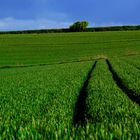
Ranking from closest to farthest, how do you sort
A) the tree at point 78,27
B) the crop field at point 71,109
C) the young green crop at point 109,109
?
the crop field at point 71,109, the young green crop at point 109,109, the tree at point 78,27

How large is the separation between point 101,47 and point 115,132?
78.1m

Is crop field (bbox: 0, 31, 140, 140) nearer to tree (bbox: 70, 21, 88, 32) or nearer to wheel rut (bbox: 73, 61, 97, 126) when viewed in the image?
wheel rut (bbox: 73, 61, 97, 126)

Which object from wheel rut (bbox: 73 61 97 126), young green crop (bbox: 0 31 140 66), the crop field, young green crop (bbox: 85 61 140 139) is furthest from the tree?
young green crop (bbox: 85 61 140 139)

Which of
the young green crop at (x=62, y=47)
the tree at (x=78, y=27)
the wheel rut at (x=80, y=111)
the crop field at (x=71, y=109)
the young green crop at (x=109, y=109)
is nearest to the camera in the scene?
the crop field at (x=71, y=109)

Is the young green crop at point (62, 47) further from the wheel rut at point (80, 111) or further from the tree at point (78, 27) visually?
the wheel rut at point (80, 111)

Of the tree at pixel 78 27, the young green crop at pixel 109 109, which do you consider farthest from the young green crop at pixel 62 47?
the young green crop at pixel 109 109

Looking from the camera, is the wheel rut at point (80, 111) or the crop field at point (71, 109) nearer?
the crop field at point (71, 109)

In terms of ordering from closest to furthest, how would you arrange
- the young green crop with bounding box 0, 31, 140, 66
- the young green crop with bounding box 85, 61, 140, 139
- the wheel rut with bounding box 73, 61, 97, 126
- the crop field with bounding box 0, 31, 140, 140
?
the crop field with bounding box 0, 31, 140, 140 < the young green crop with bounding box 85, 61, 140, 139 < the wheel rut with bounding box 73, 61, 97, 126 < the young green crop with bounding box 0, 31, 140, 66

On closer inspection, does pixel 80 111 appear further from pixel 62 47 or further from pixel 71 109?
pixel 62 47

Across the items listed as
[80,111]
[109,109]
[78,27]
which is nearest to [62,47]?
[78,27]

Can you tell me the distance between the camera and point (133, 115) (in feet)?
42.4

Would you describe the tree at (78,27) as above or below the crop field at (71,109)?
below

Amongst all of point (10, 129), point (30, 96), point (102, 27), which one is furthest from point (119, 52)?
point (10, 129)

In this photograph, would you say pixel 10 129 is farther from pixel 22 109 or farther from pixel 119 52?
pixel 119 52
